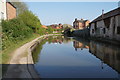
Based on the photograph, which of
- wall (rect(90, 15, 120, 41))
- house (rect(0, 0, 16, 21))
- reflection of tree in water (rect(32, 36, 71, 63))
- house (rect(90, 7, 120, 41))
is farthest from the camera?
house (rect(0, 0, 16, 21))

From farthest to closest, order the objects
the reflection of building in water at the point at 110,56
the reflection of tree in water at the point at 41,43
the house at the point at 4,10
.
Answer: the house at the point at 4,10 < the reflection of tree in water at the point at 41,43 < the reflection of building in water at the point at 110,56

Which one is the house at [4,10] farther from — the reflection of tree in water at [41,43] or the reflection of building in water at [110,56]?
the reflection of building in water at [110,56]

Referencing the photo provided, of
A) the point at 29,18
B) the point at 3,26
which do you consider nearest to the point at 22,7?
the point at 29,18

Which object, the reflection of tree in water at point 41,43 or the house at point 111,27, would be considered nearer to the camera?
the reflection of tree in water at point 41,43

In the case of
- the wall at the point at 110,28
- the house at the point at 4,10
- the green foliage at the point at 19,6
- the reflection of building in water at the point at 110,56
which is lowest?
the reflection of building in water at the point at 110,56

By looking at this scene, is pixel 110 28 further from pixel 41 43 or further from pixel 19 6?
pixel 19 6

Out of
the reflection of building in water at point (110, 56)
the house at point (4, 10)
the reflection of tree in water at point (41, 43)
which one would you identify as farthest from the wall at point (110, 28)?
the house at point (4, 10)

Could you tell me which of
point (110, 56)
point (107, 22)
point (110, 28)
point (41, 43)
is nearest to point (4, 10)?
point (41, 43)

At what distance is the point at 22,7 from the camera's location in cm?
4909

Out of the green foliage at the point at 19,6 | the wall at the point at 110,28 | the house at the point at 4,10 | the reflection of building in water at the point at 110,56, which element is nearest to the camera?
the reflection of building in water at the point at 110,56

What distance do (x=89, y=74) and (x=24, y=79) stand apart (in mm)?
2896

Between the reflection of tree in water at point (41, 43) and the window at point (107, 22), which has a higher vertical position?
the window at point (107, 22)

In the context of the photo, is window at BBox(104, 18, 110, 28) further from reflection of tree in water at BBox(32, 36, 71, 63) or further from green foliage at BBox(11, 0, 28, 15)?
green foliage at BBox(11, 0, 28, 15)

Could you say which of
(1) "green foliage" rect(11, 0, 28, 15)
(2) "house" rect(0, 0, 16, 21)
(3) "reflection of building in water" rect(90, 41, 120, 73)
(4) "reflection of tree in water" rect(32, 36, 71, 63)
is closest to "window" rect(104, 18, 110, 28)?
(4) "reflection of tree in water" rect(32, 36, 71, 63)
